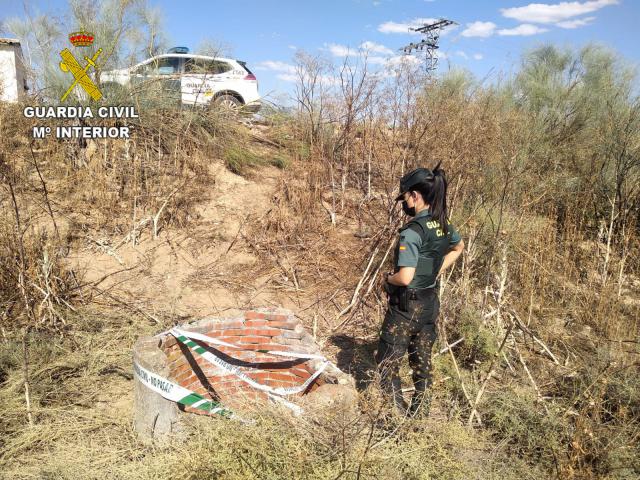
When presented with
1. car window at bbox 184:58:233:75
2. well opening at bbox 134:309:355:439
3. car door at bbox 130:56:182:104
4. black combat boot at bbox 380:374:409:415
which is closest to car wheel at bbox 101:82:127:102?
car door at bbox 130:56:182:104

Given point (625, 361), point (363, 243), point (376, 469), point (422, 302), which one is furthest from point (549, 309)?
point (376, 469)

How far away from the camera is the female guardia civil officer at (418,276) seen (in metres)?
2.51

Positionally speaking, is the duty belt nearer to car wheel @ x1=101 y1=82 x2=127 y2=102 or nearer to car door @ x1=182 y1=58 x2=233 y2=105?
car door @ x1=182 y1=58 x2=233 y2=105

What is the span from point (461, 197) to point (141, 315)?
3.55 metres

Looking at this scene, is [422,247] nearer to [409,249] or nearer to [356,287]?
[409,249]

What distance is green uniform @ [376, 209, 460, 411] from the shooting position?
251 centimetres

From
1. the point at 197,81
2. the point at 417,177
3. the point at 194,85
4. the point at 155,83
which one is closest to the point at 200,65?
the point at 197,81

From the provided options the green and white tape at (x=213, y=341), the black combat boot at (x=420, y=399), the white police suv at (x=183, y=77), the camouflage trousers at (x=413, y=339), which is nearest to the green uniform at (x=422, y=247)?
the camouflage trousers at (x=413, y=339)

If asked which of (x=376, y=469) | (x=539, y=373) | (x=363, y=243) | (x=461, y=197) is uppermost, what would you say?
(x=461, y=197)

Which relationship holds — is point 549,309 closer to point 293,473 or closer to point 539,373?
point 539,373

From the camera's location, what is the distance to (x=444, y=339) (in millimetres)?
3715

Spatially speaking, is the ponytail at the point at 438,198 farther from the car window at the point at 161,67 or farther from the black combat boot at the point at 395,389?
the car window at the point at 161,67

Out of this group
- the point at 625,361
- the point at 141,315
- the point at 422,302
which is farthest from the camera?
the point at 141,315

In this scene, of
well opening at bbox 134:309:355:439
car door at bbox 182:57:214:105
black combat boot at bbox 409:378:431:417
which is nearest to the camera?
black combat boot at bbox 409:378:431:417
